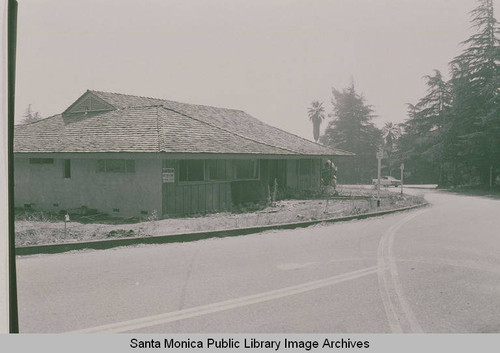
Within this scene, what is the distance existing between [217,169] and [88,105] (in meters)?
9.14

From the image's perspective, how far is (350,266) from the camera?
8.40 metres

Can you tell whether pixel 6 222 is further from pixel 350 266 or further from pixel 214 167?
pixel 214 167

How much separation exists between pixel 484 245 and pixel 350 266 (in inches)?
181

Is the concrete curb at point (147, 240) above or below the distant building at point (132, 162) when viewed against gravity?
below

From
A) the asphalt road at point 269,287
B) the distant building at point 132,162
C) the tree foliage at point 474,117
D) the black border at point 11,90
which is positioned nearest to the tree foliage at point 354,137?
the tree foliage at point 474,117

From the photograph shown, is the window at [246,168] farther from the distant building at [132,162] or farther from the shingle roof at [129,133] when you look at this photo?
the shingle roof at [129,133]

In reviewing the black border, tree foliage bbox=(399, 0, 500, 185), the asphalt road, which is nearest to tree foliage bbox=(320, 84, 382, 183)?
tree foliage bbox=(399, 0, 500, 185)

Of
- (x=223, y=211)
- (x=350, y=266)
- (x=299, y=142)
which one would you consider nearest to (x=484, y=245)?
(x=350, y=266)

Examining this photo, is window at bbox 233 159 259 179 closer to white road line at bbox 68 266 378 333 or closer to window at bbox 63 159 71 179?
window at bbox 63 159 71 179

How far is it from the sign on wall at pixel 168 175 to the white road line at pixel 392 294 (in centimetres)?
821

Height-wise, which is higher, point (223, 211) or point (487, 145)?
point (487, 145)

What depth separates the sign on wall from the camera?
53.1 feet

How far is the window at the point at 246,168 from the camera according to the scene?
21.1 metres

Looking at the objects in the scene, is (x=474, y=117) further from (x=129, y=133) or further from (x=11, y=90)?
(x=11, y=90)
